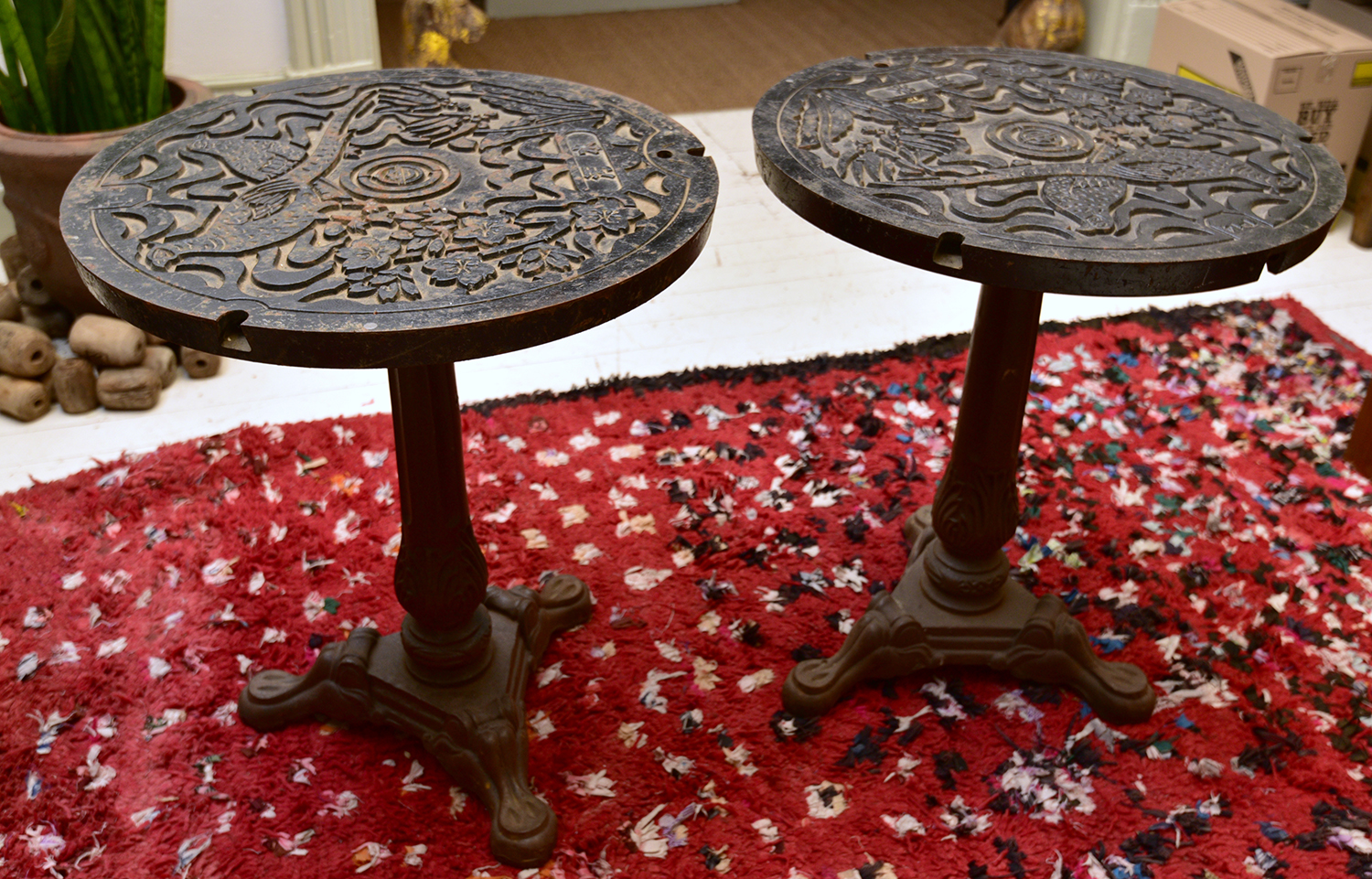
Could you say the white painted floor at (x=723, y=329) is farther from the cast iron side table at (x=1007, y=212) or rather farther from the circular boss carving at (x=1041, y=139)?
the circular boss carving at (x=1041, y=139)

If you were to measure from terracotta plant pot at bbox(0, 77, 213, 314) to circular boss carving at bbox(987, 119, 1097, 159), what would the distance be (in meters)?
1.62

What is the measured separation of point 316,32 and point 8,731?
7.24 feet

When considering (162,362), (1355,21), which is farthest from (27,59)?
(1355,21)

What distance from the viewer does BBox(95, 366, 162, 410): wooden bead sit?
7.72 feet

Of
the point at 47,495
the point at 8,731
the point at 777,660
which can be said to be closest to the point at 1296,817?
the point at 777,660

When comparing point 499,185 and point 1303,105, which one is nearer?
point 499,185

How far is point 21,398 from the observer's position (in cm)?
230

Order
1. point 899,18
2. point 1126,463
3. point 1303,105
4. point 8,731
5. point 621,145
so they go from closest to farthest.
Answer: point 621,145
point 8,731
point 1126,463
point 1303,105
point 899,18

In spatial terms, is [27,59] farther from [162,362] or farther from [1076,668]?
[1076,668]

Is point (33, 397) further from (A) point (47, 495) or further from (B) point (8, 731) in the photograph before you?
(B) point (8, 731)

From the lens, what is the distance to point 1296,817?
5.19 ft

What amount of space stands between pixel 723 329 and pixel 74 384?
1.37m

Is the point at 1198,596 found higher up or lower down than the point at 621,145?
lower down

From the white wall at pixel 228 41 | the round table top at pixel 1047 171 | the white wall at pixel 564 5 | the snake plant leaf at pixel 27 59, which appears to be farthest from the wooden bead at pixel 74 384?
the white wall at pixel 564 5
